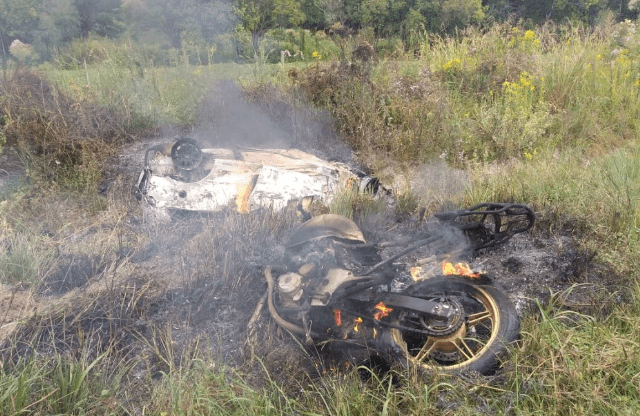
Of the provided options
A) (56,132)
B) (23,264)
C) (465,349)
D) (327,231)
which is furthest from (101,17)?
(465,349)

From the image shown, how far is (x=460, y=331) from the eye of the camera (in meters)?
3.09

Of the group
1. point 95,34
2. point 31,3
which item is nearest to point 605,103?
point 95,34

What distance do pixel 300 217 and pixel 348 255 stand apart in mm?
1174

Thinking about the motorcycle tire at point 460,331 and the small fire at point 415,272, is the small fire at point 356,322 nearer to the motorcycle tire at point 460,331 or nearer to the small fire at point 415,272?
the motorcycle tire at point 460,331

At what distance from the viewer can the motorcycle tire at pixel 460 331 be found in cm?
300

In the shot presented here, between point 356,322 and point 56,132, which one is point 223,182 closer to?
point 356,322

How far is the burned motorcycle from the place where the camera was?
307 cm

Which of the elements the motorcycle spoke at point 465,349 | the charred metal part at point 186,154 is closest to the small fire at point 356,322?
the motorcycle spoke at point 465,349

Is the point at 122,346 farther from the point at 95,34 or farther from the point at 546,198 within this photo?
the point at 95,34

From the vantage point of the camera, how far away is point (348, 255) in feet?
12.2

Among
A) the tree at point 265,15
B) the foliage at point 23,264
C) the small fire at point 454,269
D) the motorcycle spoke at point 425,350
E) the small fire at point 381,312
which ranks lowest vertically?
the foliage at point 23,264

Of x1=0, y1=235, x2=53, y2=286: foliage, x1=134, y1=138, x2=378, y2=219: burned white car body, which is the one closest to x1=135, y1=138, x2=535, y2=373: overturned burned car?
x1=134, y1=138, x2=378, y2=219: burned white car body

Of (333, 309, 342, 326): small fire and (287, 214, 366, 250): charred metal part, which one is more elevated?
(287, 214, 366, 250): charred metal part

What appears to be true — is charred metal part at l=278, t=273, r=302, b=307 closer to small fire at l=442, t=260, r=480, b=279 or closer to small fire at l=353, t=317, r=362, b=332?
small fire at l=353, t=317, r=362, b=332
